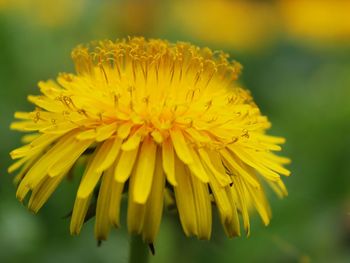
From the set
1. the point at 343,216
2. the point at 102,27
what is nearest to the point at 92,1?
Result: the point at 102,27

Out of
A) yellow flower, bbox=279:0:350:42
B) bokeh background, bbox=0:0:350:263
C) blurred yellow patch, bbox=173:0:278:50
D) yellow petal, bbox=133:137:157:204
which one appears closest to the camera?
yellow petal, bbox=133:137:157:204

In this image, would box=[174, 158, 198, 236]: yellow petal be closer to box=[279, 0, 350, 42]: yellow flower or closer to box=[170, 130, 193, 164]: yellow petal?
box=[170, 130, 193, 164]: yellow petal

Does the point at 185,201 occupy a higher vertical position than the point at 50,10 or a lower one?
higher

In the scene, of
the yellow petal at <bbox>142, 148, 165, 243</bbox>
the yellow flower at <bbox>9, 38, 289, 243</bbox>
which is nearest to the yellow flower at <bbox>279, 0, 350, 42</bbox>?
the yellow flower at <bbox>9, 38, 289, 243</bbox>

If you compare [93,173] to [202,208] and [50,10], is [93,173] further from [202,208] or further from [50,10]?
[50,10]

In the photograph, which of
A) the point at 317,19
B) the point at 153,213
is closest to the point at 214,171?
the point at 153,213

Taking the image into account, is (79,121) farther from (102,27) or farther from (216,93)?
(102,27)
